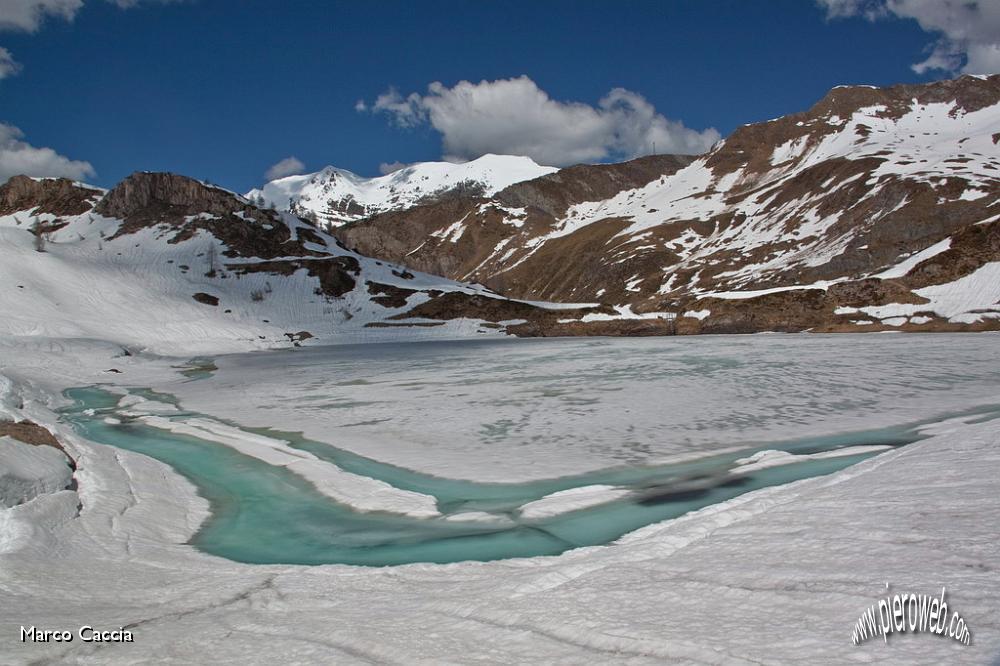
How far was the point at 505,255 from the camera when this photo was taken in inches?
7756

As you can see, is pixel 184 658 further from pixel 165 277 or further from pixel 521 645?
pixel 165 277

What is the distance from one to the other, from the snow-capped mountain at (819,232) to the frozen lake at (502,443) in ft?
89.6

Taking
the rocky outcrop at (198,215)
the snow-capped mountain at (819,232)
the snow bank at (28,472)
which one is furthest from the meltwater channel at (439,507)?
the rocky outcrop at (198,215)

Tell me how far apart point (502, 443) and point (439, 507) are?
4119 millimetres

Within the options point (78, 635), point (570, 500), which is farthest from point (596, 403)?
point (78, 635)

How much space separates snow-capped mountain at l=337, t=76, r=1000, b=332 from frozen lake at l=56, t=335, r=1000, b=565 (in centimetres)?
2730

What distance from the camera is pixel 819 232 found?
9525 cm

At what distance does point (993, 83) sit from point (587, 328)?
175m

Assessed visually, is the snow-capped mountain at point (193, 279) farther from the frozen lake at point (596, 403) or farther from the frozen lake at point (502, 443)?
the frozen lake at point (502, 443)

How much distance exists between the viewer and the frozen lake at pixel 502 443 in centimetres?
788

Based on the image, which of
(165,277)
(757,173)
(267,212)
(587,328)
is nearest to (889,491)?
(587,328)

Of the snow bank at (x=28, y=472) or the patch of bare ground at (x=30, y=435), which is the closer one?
the snow bank at (x=28, y=472)

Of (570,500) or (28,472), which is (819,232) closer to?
(570,500)

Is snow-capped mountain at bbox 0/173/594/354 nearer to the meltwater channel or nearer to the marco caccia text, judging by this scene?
the meltwater channel
